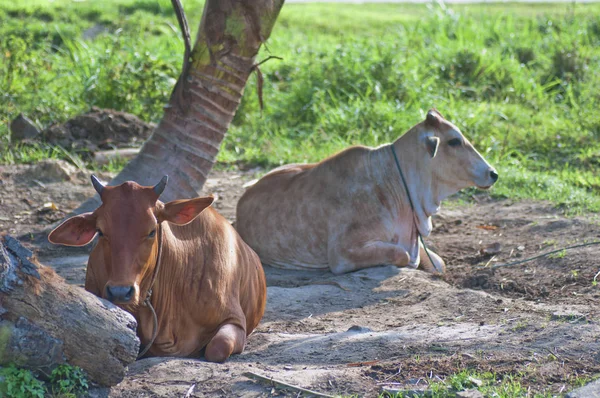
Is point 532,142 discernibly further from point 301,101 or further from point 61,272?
point 61,272

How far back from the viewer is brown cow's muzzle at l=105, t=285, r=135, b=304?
4.04 meters

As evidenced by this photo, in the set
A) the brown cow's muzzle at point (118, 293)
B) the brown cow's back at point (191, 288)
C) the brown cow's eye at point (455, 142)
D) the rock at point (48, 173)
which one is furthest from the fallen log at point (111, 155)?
the brown cow's muzzle at point (118, 293)

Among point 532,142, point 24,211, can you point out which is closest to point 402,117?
point 532,142

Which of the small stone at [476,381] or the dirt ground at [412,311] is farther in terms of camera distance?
the dirt ground at [412,311]

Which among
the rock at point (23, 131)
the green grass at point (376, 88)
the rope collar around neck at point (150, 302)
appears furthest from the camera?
the green grass at point (376, 88)

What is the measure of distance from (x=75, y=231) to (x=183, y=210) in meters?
0.53

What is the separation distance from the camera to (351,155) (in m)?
7.00

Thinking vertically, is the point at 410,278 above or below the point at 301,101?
below

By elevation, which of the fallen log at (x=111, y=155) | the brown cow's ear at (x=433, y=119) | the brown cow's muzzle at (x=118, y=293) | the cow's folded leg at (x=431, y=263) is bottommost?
the cow's folded leg at (x=431, y=263)

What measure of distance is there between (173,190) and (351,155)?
1.40 m

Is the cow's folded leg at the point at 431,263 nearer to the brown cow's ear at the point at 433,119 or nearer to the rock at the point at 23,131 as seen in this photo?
the brown cow's ear at the point at 433,119

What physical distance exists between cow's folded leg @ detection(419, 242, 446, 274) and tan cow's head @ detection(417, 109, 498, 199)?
64 cm

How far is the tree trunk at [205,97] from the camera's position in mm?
6434

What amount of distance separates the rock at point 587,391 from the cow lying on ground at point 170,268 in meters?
1.66
